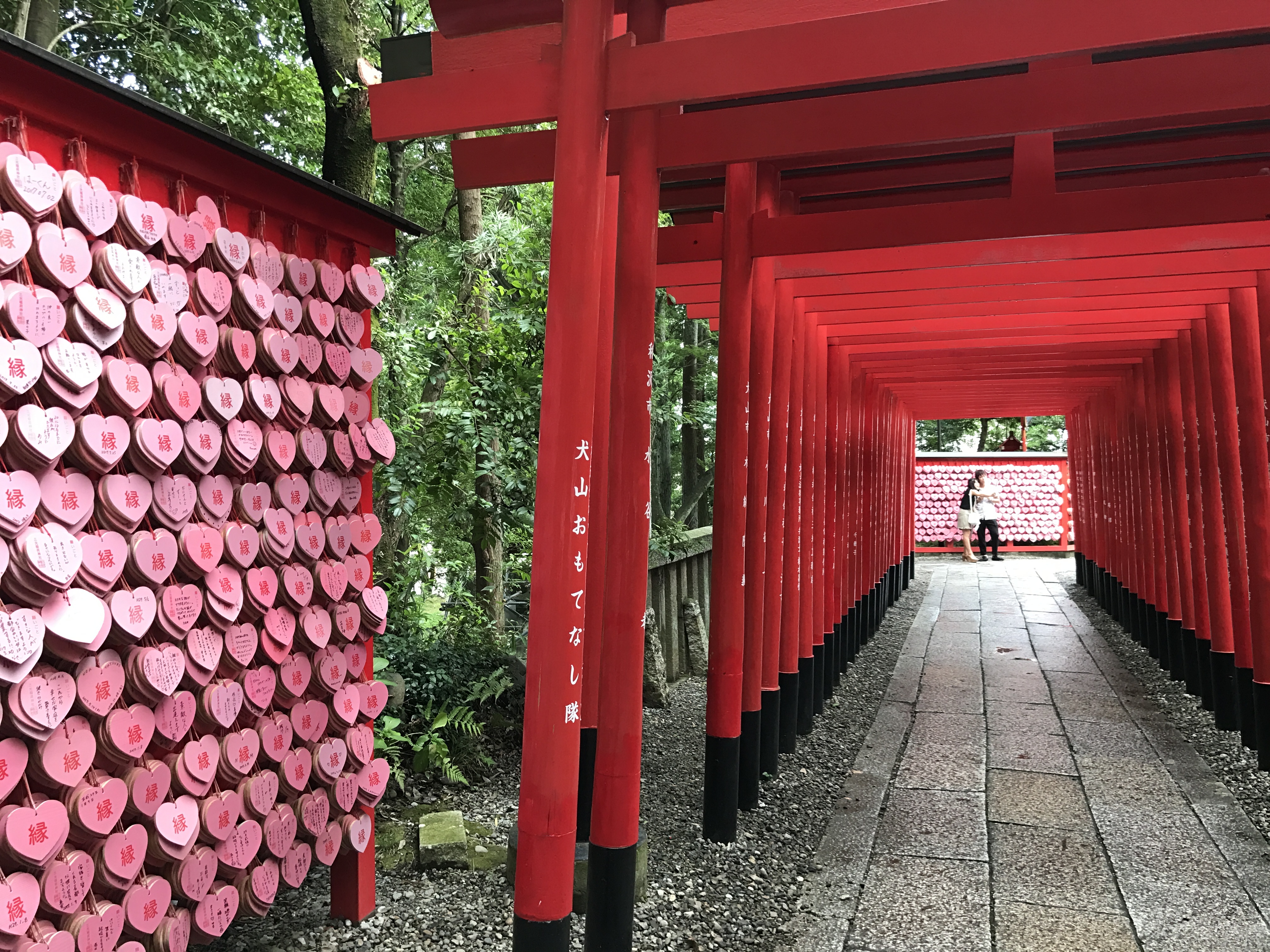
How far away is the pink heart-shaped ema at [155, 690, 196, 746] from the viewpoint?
2525 millimetres

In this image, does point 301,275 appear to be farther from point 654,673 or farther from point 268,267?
point 654,673

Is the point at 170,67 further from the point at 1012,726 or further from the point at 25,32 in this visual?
the point at 1012,726

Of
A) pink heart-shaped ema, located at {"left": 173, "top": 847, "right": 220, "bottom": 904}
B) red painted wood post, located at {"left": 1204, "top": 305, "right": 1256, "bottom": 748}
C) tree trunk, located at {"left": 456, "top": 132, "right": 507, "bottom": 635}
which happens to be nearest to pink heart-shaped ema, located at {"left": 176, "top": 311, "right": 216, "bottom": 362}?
pink heart-shaped ema, located at {"left": 173, "top": 847, "right": 220, "bottom": 904}

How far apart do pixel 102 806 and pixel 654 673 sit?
457cm

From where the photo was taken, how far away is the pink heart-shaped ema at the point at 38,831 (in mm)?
2096

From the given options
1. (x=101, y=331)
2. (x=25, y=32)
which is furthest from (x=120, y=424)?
(x=25, y=32)

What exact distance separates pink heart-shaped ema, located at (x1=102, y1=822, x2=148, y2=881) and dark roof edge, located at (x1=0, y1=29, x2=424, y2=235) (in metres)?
1.84

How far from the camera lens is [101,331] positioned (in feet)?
7.60

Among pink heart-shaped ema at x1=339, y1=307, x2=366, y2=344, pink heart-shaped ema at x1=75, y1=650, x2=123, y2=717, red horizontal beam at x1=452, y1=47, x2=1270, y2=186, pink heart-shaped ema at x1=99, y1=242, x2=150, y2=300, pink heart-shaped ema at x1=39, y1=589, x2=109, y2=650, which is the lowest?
pink heart-shaped ema at x1=75, y1=650, x2=123, y2=717

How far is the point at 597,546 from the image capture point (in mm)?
3967

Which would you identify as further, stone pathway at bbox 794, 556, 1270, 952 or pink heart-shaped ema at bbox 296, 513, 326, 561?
stone pathway at bbox 794, 556, 1270, 952

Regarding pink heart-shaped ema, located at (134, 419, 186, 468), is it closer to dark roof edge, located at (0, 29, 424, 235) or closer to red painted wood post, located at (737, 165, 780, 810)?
dark roof edge, located at (0, 29, 424, 235)

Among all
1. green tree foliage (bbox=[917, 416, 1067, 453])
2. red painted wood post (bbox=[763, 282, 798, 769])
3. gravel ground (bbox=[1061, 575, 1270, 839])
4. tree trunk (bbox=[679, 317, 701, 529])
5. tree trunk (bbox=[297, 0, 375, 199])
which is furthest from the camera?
green tree foliage (bbox=[917, 416, 1067, 453])

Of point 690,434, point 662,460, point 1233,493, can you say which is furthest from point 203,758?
point 690,434
